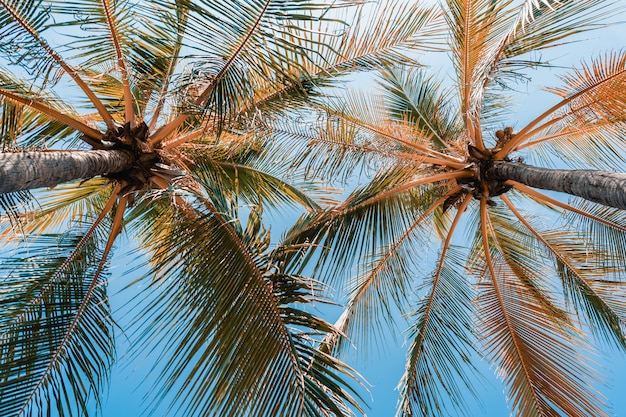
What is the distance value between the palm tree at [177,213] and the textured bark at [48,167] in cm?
1

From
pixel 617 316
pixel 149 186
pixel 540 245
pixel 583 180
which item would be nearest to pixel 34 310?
pixel 149 186

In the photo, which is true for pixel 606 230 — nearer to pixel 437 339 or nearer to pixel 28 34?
pixel 437 339

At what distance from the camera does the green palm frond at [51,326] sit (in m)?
4.08

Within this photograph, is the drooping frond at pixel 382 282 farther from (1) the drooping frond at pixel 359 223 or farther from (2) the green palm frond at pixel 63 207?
(2) the green palm frond at pixel 63 207

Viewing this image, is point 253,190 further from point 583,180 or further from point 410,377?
point 583,180

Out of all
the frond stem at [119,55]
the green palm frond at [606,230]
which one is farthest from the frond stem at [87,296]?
the green palm frond at [606,230]

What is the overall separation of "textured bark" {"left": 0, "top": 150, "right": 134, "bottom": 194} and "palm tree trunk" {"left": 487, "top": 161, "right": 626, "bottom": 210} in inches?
163

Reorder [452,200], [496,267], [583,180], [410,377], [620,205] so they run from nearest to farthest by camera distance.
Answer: [620,205] < [583,180] < [410,377] < [452,200] < [496,267]

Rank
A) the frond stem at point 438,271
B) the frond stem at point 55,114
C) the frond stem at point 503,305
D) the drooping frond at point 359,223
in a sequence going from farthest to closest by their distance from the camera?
the frond stem at point 438,271 < the frond stem at point 503,305 < the drooping frond at point 359,223 < the frond stem at point 55,114

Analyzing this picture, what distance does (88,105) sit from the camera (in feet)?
17.6

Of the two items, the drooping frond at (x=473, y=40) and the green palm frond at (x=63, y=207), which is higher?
the drooping frond at (x=473, y=40)

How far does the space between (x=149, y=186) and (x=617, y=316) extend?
18.5 feet

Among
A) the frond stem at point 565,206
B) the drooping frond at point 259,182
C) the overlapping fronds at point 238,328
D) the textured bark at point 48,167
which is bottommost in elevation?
the overlapping fronds at point 238,328

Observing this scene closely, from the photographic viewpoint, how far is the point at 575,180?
4020 mm
